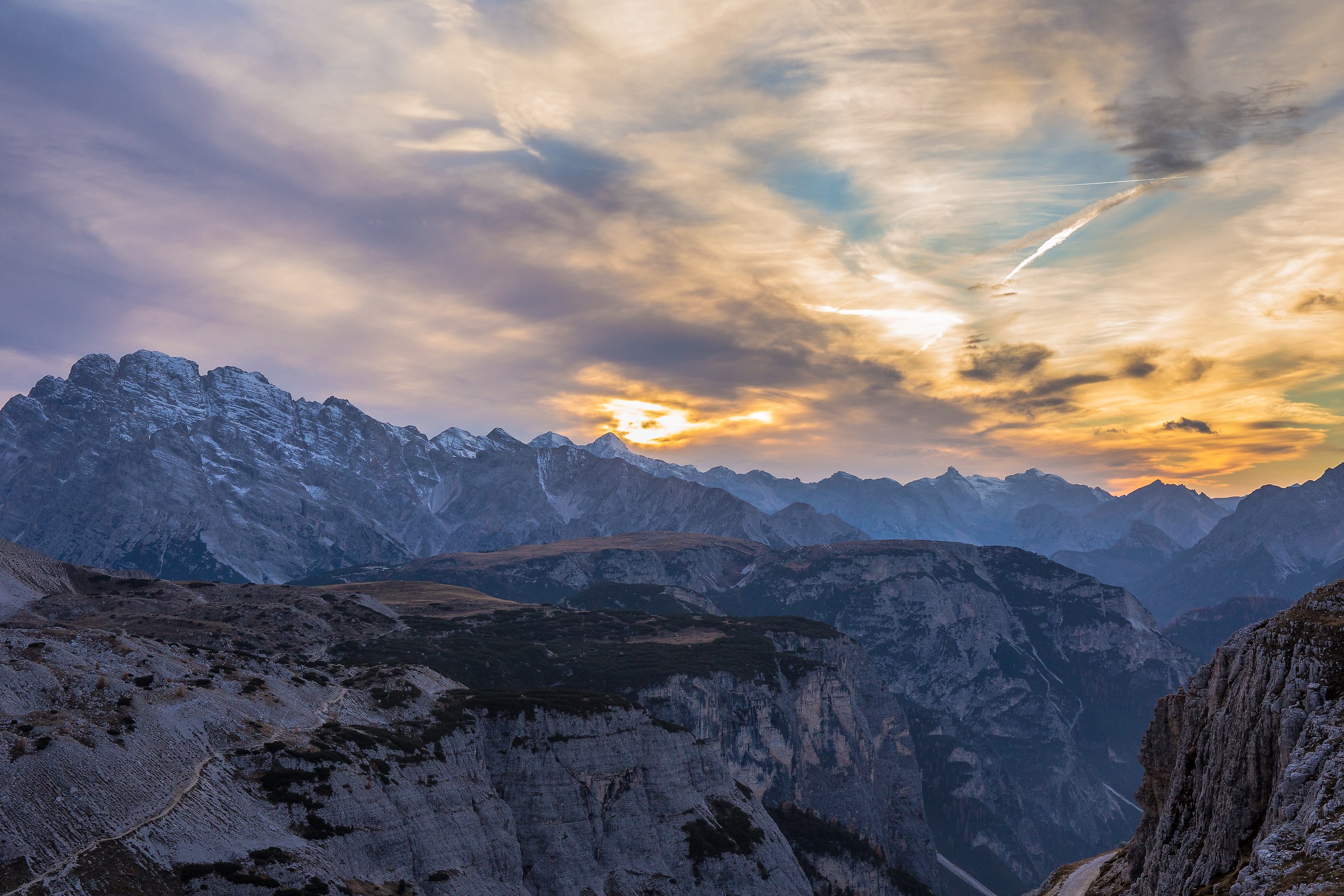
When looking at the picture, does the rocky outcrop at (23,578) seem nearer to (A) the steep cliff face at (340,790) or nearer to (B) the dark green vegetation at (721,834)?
(A) the steep cliff face at (340,790)

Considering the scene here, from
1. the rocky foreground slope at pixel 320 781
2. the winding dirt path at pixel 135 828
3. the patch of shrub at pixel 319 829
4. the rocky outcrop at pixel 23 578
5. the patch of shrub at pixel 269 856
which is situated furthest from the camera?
the rocky outcrop at pixel 23 578

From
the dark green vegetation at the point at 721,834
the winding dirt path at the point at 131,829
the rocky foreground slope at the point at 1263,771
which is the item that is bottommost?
the dark green vegetation at the point at 721,834

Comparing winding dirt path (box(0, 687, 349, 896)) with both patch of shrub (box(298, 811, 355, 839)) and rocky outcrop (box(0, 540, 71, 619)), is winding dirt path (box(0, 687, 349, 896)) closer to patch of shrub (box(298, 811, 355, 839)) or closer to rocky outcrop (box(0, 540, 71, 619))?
patch of shrub (box(298, 811, 355, 839))

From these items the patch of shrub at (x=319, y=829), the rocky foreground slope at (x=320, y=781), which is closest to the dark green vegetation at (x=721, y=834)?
the rocky foreground slope at (x=320, y=781)

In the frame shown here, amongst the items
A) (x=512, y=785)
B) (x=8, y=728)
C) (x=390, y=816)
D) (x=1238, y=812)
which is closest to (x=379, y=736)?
(x=390, y=816)

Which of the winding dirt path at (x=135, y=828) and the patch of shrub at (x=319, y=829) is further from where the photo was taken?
the patch of shrub at (x=319, y=829)

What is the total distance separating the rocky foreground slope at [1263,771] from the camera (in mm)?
42594

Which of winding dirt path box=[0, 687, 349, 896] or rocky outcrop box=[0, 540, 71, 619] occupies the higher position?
rocky outcrop box=[0, 540, 71, 619]

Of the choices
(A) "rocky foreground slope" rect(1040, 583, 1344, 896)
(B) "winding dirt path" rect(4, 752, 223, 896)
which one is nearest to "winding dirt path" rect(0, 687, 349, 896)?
(B) "winding dirt path" rect(4, 752, 223, 896)

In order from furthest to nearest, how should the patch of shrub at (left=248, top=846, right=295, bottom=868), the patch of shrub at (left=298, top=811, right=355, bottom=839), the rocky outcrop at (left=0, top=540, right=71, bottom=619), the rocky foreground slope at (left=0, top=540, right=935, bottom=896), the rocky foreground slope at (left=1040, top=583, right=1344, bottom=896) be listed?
the rocky outcrop at (left=0, top=540, right=71, bottom=619) → the patch of shrub at (left=298, top=811, right=355, bottom=839) → the patch of shrub at (left=248, top=846, right=295, bottom=868) → the rocky foreground slope at (left=0, top=540, right=935, bottom=896) → the rocky foreground slope at (left=1040, top=583, right=1344, bottom=896)

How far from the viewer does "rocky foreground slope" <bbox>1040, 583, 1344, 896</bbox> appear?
4259cm

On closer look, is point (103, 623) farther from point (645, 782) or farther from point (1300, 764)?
point (1300, 764)

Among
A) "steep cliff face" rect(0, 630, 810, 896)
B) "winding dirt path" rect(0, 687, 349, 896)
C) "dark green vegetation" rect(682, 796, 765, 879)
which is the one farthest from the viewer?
"dark green vegetation" rect(682, 796, 765, 879)

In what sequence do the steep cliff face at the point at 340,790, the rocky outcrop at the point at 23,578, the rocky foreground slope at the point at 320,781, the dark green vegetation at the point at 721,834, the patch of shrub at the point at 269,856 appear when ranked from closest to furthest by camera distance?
the steep cliff face at the point at 340,790 → the rocky foreground slope at the point at 320,781 → the patch of shrub at the point at 269,856 → the dark green vegetation at the point at 721,834 → the rocky outcrop at the point at 23,578
